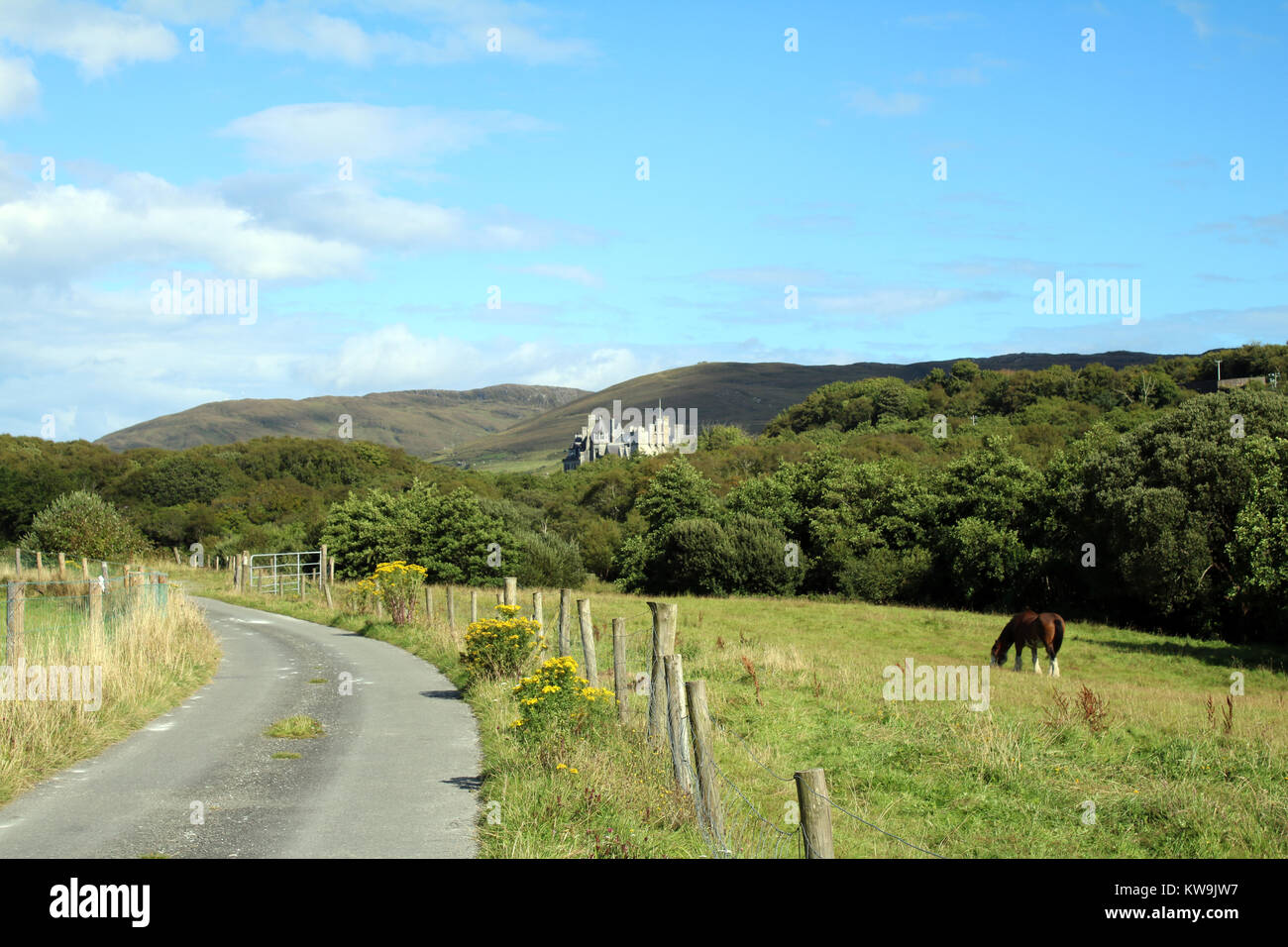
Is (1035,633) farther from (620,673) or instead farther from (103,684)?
(103,684)

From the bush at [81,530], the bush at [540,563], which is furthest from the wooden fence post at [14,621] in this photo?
the bush at [540,563]

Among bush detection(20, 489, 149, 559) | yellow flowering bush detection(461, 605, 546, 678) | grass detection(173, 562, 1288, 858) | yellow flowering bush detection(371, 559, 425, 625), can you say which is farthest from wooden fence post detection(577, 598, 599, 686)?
bush detection(20, 489, 149, 559)

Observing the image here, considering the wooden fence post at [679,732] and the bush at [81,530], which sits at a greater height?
the bush at [81,530]

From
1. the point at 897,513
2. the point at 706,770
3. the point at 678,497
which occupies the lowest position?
the point at 706,770

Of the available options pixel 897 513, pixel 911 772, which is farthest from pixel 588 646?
pixel 897 513

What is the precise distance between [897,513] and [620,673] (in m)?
52.5

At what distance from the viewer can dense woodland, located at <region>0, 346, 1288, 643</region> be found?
3991 cm

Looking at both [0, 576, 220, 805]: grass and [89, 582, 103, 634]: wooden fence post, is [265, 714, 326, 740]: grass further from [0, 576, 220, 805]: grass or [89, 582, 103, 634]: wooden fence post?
[89, 582, 103, 634]: wooden fence post

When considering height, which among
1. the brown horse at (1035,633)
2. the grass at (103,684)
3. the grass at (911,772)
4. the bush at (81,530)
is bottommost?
the brown horse at (1035,633)

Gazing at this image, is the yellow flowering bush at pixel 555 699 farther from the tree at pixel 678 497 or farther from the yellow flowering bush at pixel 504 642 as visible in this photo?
the tree at pixel 678 497

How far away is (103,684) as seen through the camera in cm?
1356

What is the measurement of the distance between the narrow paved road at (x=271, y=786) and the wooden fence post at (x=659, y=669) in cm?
202

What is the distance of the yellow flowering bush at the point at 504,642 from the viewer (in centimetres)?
1644
